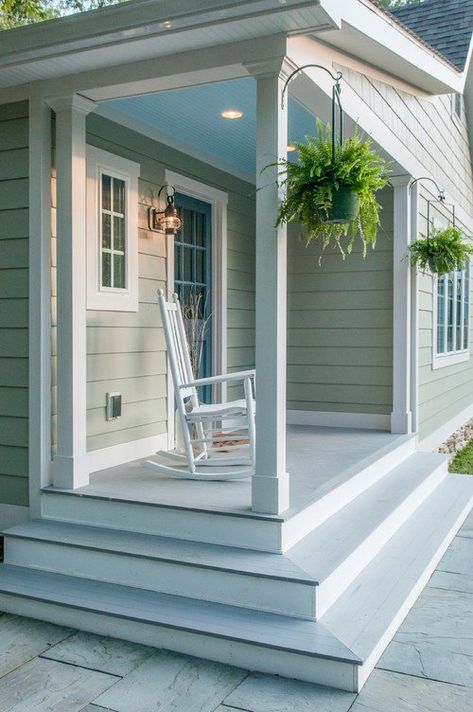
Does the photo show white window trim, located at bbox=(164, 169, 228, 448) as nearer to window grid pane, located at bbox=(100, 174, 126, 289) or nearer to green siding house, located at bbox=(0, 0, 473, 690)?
green siding house, located at bbox=(0, 0, 473, 690)

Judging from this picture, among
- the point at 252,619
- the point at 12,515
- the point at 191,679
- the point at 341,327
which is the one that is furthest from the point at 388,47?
the point at 191,679

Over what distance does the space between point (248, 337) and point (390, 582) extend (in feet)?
10.8

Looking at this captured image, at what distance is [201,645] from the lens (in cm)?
272

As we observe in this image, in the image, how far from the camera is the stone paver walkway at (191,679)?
2385 millimetres

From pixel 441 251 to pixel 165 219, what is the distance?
220 cm

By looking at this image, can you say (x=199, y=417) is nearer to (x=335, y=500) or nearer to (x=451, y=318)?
(x=335, y=500)

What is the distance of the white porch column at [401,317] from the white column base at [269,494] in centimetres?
278

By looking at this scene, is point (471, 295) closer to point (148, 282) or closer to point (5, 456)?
point (148, 282)

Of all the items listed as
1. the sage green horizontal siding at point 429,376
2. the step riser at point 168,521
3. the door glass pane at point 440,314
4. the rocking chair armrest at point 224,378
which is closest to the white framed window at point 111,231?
the rocking chair armrest at point 224,378

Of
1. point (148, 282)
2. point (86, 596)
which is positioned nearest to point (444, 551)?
point (86, 596)

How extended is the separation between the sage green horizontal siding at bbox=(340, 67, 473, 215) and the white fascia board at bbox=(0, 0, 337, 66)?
4.45 feet

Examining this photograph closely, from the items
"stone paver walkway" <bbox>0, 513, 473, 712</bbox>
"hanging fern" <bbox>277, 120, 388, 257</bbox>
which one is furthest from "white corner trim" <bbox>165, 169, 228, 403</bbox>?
"stone paver walkway" <bbox>0, 513, 473, 712</bbox>

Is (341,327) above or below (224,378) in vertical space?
above

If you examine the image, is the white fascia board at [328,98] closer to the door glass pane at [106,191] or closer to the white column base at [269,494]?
the door glass pane at [106,191]
